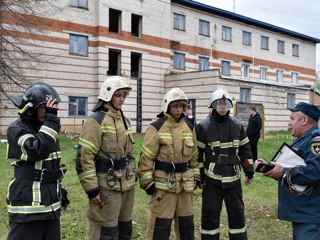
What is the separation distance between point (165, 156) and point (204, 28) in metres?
30.1

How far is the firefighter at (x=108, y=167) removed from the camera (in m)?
4.34

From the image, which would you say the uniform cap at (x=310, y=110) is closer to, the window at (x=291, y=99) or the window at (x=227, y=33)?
the window at (x=291, y=99)

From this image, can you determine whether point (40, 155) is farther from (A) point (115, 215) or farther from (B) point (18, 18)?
(B) point (18, 18)

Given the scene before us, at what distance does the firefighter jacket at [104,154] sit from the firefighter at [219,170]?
1.23 metres

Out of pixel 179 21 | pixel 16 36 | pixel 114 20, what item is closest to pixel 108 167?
pixel 16 36

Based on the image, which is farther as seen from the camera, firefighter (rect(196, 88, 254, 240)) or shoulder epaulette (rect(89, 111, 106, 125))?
firefighter (rect(196, 88, 254, 240))

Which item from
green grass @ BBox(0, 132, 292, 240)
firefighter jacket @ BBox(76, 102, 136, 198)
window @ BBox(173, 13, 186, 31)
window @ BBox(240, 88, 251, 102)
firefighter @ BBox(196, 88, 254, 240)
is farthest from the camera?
window @ BBox(173, 13, 186, 31)

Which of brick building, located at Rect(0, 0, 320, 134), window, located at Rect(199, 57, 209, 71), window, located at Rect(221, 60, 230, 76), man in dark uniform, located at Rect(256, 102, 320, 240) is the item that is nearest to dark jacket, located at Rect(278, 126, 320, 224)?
man in dark uniform, located at Rect(256, 102, 320, 240)

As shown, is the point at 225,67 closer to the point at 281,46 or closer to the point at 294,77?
the point at 281,46

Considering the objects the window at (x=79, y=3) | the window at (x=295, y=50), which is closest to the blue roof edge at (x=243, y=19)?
the window at (x=295, y=50)

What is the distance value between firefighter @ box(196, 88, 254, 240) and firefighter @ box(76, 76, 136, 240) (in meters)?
1.22

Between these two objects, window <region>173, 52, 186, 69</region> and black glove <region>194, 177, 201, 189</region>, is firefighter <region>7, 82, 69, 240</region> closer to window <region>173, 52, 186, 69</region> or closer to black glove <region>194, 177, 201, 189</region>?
black glove <region>194, 177, 201, 189</region>

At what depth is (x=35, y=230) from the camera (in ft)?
12.1

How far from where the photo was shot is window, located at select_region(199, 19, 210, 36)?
33312 mm
